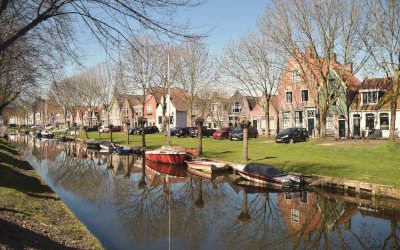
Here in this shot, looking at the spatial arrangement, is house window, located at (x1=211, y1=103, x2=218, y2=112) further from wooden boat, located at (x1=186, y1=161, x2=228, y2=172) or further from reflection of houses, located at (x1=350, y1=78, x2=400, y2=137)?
wooden boat, located at (x1=186, y1=161, x2=228, y2=172)

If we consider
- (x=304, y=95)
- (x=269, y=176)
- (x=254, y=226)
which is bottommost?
(x=254, y=226)

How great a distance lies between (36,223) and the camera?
11.8m

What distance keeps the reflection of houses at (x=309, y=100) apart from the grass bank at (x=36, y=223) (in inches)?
1415

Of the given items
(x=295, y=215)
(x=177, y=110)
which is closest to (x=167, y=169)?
(x=295, y=215)

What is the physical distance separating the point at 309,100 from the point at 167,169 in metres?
27.4

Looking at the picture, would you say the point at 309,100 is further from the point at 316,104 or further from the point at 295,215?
the point at 295,215

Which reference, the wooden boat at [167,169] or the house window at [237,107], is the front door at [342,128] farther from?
the wooden boat at [167,169]

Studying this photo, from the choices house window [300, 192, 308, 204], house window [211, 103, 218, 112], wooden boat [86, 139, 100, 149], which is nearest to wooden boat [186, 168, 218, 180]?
house window [300, 192, 308, 204]

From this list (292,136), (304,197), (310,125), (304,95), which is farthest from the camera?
(304,95)

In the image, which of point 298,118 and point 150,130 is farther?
point 150,130

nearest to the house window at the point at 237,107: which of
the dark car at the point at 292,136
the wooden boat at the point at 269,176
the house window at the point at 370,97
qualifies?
the house window at the point at 370,97

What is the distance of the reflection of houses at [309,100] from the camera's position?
4866 cm

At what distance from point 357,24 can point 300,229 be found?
25941 mm

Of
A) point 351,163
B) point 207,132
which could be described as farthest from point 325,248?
point 207,132
